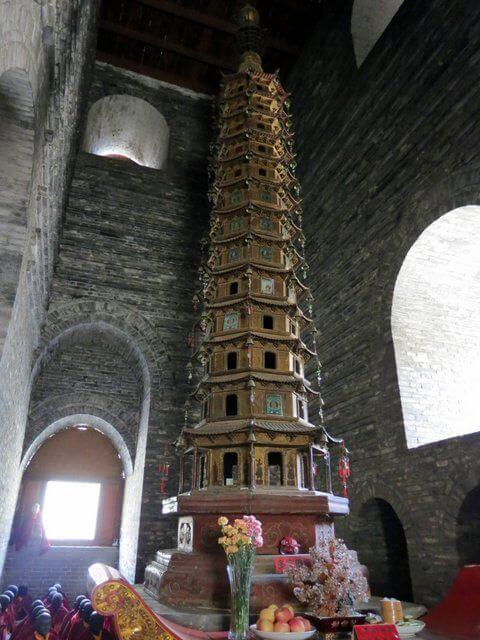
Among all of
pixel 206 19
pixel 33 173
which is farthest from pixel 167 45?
pixel 33 173

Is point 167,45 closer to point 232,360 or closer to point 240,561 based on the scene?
point 232,360

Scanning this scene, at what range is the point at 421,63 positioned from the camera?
716 cm

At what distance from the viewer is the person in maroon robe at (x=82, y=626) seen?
12.3ft

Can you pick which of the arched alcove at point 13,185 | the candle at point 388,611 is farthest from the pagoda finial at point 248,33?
the candle at point 388,611

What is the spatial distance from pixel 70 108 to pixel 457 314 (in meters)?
6.22

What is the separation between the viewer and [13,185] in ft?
15.1

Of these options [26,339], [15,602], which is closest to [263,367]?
[26,339]

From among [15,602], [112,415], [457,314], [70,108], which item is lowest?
[15,602]

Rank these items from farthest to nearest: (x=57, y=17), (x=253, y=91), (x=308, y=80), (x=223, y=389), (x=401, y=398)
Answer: (x=308, y=80) → (x=253, y=91) → (x=401, y=398) → (x=223, y=389) → (x=57, y=17)

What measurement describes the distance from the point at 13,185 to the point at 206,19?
30.8ft

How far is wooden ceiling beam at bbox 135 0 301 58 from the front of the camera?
37.6 ft

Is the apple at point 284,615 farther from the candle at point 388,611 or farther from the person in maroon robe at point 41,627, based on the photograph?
the person in maroon robe at point 41,627

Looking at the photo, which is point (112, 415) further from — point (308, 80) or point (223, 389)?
point (308, 80)

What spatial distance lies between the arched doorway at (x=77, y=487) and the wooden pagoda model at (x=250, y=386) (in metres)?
3.45
